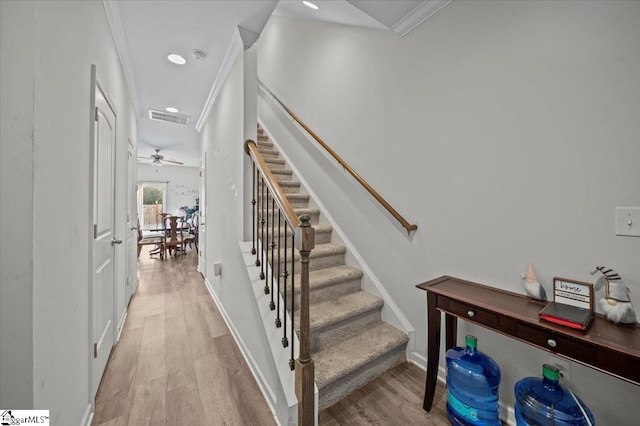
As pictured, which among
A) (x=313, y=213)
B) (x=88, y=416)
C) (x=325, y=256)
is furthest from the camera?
(x=313, y=213)

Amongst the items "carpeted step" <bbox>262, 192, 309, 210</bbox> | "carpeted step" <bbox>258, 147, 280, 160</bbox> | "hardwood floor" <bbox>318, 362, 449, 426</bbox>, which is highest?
"carpeted step" <bbox>258, 147, 280, 160</bbox>

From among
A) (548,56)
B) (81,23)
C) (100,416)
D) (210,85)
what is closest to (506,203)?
(548,56)

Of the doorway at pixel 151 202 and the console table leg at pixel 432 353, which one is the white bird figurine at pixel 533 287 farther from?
the doorway at pixel 151 202

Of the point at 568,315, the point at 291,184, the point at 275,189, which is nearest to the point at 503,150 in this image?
the point at 568,315

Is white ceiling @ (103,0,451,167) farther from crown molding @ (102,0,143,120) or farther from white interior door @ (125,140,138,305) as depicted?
white interior door @ (125,140,138,305)

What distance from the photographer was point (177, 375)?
1864 millimetres

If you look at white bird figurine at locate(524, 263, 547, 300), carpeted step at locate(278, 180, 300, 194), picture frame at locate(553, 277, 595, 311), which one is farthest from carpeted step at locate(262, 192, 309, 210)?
picture frame at locate(553, 277, 595, 311)

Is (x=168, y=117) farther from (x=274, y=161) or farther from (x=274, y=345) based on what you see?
(x=274, y=345)

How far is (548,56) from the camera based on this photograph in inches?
51.1

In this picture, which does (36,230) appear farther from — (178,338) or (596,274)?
(596,274)

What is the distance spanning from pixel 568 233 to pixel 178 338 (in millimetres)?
3039

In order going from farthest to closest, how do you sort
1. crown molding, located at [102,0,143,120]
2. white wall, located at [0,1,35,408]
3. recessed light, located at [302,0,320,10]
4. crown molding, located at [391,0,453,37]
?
recessed light, located at [302,0,320,10]
crown molding, located at [102,0,143,120]
crown molding, located at [391,0,453,37]
white wall, located at [0,1,35,408]

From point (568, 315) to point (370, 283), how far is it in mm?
1356

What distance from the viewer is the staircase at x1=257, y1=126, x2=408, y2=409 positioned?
1.61m
